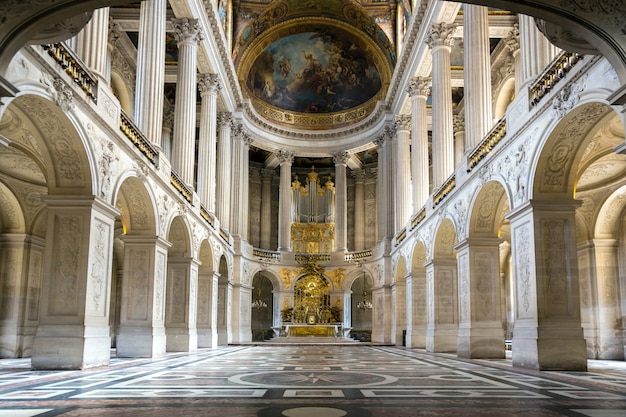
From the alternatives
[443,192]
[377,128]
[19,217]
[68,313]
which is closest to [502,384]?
[68,313]

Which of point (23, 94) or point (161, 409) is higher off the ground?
point (23, 94)

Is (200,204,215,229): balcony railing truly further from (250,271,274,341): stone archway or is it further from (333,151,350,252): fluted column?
(250,271,274,341): stone archway

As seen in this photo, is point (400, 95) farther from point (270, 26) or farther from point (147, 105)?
point (147, 105)

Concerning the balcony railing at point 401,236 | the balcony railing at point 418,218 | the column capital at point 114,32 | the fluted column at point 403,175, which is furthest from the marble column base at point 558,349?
the column capital at point 114,32

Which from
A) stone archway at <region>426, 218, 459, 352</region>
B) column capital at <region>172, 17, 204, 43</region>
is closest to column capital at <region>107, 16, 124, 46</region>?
column capital at <region>172, 17, 204, 43</region>

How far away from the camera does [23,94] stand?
10445mm

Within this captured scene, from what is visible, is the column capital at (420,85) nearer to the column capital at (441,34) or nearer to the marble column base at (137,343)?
the column capital at (441,34)

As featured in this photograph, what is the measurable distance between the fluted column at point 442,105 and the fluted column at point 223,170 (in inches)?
463

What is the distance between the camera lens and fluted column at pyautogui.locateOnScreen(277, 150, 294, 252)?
3991 centimetres

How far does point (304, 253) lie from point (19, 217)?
2279cm

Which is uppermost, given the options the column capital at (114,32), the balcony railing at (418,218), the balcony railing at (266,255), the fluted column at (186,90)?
the column capital at (114,32)

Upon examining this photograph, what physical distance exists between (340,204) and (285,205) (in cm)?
358

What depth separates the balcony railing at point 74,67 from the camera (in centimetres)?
1141

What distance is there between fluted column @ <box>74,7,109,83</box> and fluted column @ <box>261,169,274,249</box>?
31300 mm
